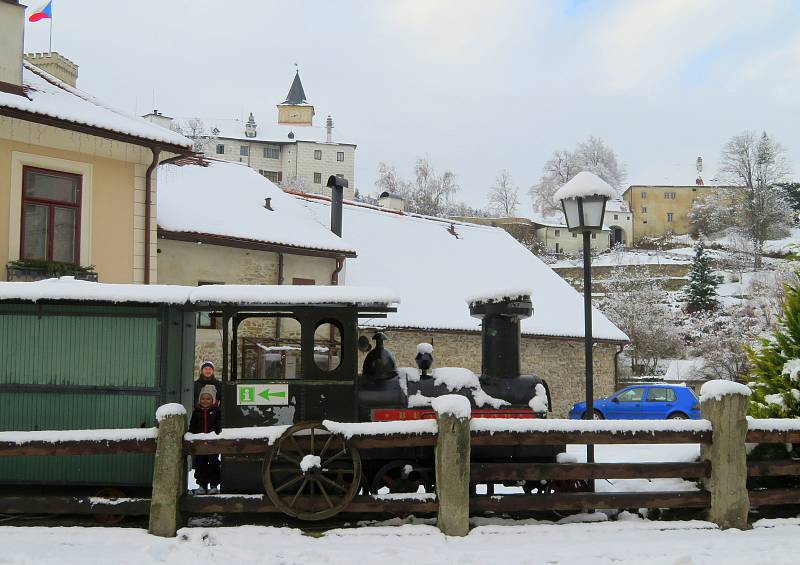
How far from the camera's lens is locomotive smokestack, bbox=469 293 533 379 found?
8555 millimetres

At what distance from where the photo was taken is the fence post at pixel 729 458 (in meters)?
6.87

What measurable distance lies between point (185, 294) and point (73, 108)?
22.2 feet

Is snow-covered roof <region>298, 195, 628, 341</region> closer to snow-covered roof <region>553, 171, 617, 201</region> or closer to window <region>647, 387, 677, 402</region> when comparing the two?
window <region>647, 387, 677, 402</region>

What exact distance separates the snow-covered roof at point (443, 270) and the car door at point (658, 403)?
10.0 ft

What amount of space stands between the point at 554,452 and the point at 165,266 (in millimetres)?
10747

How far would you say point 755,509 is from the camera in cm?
742

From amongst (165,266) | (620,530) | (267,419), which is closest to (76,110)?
(165,266)

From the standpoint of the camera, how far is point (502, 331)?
8.69 m

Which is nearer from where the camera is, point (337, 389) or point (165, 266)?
point (337, 389)

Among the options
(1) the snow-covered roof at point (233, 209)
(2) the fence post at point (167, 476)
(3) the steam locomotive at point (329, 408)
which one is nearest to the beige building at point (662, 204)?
(1) the snow-covered roof at point (233, 209)

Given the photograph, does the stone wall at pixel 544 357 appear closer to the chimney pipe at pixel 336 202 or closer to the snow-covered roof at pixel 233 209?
the snow-covered roof at pixel 233 209

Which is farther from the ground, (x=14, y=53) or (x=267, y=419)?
(x=14, y=53)

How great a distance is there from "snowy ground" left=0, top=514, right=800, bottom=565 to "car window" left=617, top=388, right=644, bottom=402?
1503 cm

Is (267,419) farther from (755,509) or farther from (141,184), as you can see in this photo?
(141,184)
